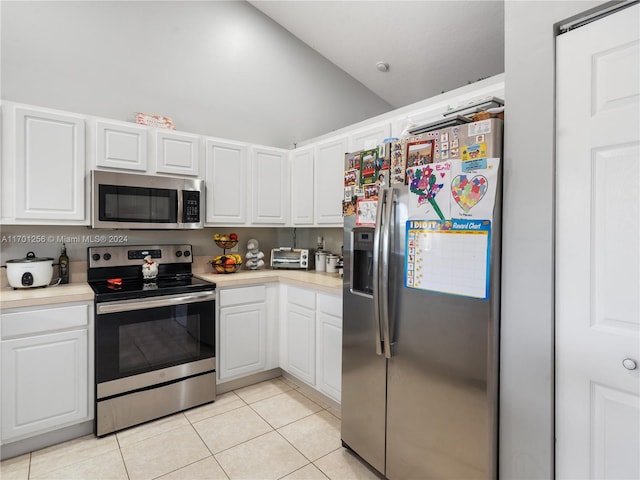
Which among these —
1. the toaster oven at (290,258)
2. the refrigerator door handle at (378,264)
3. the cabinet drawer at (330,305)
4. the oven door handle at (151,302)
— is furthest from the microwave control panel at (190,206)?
the refrigerator door handle at (378,264)

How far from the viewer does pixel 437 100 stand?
2.33 meters

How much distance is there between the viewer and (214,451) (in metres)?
2.07

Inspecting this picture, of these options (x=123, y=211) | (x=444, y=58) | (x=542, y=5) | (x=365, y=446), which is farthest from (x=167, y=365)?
(x=444, y=58)

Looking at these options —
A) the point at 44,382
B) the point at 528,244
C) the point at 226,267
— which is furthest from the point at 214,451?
the point at 528,244

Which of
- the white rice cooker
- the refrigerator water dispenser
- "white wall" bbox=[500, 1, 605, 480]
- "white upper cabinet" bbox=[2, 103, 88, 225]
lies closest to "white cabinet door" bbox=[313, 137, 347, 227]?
the refrigerator water dispenser

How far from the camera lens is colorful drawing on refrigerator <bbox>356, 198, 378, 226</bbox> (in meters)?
1.83

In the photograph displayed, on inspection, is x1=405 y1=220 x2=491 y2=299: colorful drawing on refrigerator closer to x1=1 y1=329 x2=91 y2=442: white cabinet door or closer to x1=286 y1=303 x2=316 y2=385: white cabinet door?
x1=286 y1=303 x2=316 y2=385: white cabinet door

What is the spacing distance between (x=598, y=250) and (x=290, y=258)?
2.65m

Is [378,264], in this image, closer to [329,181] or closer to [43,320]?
[329,181]

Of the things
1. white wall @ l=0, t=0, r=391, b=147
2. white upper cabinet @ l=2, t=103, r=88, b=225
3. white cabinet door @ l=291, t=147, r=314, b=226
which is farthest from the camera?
white cabinet door @ l=291, t=147, r=314, b=226

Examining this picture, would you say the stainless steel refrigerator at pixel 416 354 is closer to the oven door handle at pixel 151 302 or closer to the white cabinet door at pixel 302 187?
the oven door handle at pixel 151 302

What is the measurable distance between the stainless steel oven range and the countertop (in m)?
0.10

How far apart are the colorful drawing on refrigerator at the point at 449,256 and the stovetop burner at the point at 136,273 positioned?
1.64m

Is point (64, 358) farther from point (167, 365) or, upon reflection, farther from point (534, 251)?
point (534, 251)
